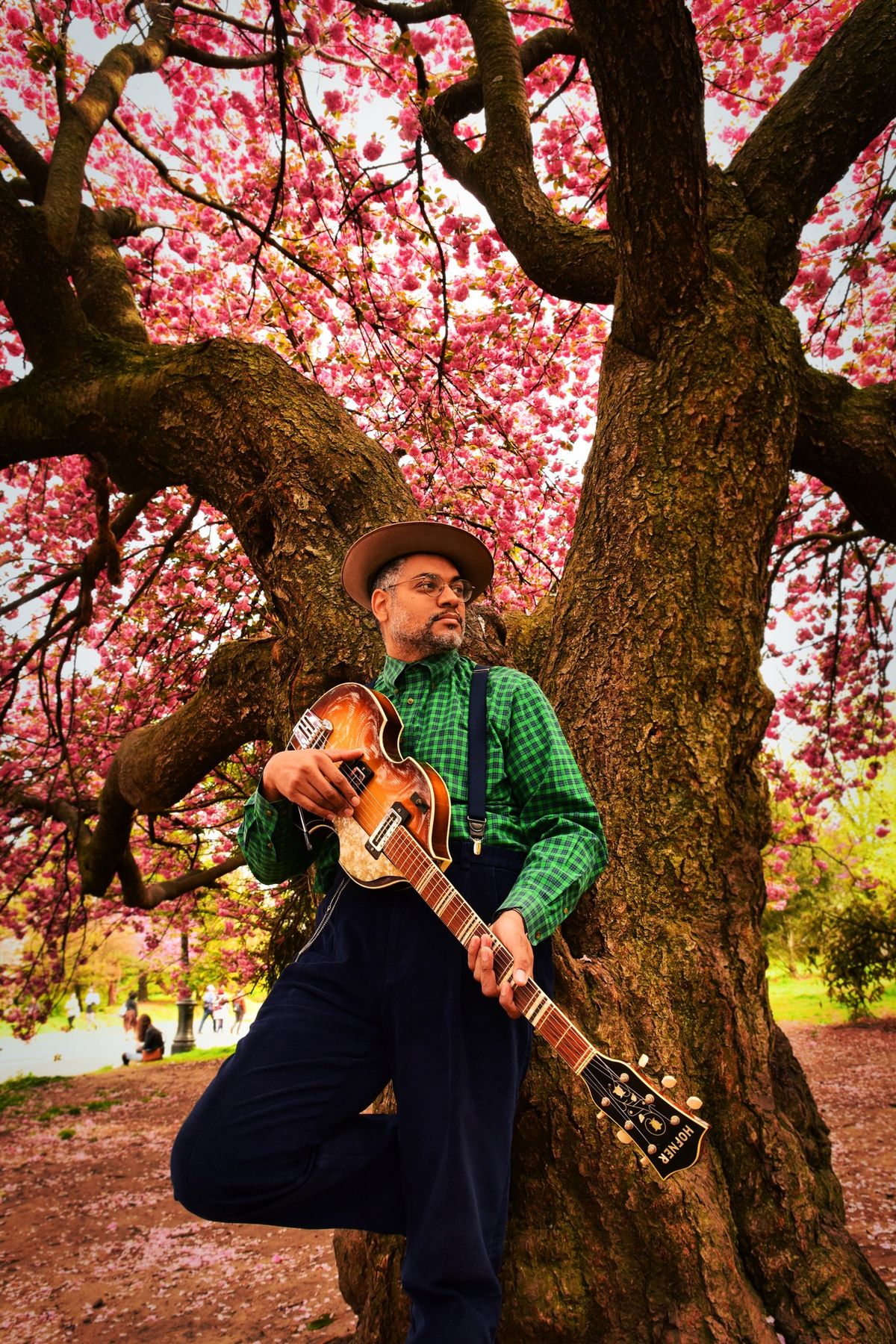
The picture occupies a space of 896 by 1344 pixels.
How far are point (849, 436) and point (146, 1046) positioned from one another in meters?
18.6

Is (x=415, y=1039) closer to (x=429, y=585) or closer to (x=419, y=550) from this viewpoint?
(x=429, y=585)

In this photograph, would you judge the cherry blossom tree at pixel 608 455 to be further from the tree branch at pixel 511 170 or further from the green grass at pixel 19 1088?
the green grass at pixel 19 1088

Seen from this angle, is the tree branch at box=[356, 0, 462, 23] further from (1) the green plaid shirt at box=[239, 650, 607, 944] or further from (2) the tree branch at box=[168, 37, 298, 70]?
(1) the green plaid shirt at box=[239, 650, 607, 944]

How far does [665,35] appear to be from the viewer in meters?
2.21

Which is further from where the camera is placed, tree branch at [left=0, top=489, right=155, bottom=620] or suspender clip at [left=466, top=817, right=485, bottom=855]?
tree branch at [left=0, top=489, right=155, bottom=620]

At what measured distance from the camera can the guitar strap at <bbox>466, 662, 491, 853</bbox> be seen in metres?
1.64

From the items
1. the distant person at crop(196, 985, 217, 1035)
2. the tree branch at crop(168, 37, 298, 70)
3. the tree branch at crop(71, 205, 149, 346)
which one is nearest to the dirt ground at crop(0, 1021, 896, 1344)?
the tree branch at crop(71, 205, 149, 346)

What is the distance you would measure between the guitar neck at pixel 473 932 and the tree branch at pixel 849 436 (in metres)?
2.92

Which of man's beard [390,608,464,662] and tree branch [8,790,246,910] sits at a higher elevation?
man's beard [390,608,464,662]

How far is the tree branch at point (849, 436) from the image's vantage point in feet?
11.4

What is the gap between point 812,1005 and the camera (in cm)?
1653

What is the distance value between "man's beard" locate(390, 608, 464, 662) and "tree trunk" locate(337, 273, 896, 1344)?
781 millimetres

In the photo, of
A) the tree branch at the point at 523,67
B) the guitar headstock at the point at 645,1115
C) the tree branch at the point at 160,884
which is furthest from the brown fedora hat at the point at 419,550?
the tree branch at the point at 160,884

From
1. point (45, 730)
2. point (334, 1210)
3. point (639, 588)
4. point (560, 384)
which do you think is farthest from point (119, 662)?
point (334, 1210)
